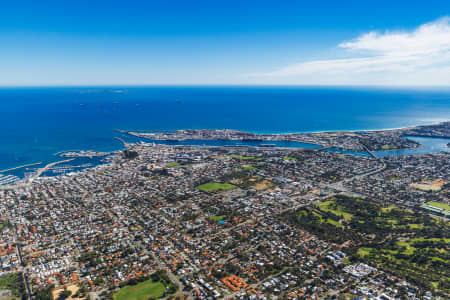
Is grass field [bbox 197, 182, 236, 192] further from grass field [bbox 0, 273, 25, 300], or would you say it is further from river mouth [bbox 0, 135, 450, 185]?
river mouth [bbox 0, 135, 450, 185]

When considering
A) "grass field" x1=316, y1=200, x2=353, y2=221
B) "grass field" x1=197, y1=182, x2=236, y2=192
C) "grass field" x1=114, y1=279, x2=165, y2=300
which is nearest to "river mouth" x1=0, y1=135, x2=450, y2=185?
"grass field" x1=197, y1=182, x2=236, y2=192

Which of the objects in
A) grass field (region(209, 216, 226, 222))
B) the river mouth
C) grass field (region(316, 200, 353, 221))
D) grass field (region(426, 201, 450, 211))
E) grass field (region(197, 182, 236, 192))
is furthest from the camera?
the river mouth

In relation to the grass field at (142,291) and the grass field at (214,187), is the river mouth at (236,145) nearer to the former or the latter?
the grass field at (214,187)

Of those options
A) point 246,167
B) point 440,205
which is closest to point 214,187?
point 246,167

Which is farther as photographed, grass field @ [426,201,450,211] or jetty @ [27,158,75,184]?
jetty @ [27,158,75,184]

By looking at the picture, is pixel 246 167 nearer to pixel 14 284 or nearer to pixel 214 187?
pixel 214 187
